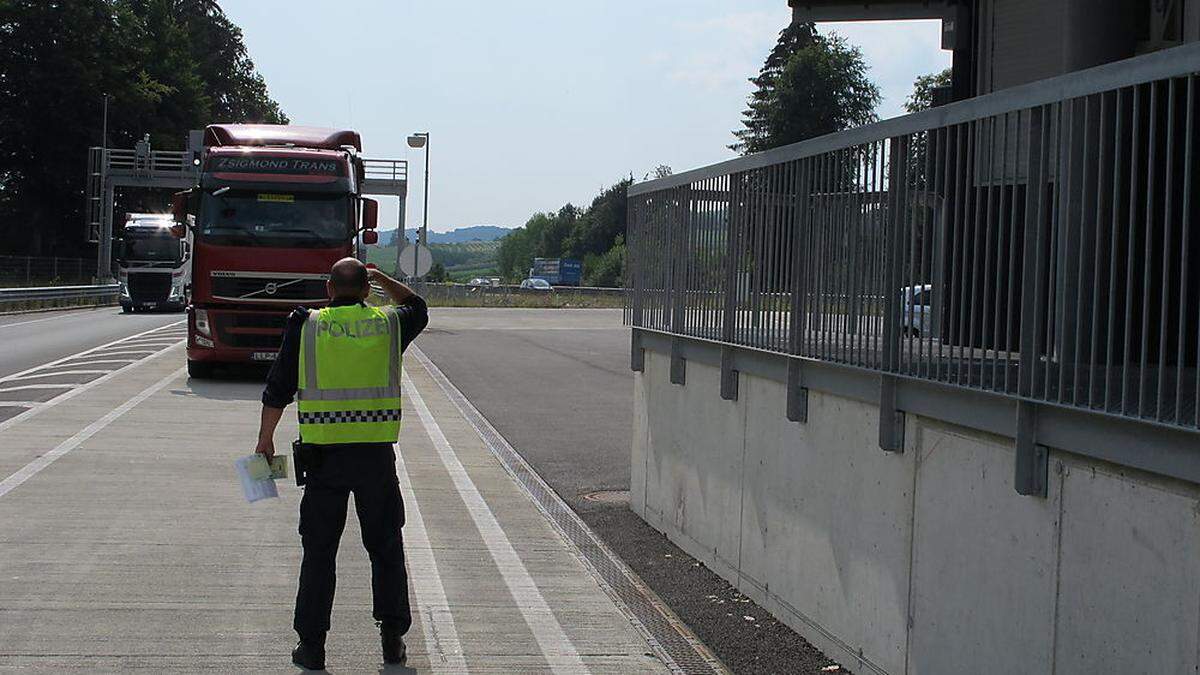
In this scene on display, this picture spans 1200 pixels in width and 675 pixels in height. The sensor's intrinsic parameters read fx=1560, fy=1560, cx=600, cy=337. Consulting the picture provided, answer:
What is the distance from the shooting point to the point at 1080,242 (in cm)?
522

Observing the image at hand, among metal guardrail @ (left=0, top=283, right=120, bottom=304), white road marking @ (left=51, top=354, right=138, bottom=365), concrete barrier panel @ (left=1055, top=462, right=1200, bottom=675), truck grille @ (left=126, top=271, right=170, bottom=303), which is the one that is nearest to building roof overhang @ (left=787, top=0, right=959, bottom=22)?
concrete barrier panel @ (left=1055, top=462, right=1200, bottom=675)

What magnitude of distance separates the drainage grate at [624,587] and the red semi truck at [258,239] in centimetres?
754

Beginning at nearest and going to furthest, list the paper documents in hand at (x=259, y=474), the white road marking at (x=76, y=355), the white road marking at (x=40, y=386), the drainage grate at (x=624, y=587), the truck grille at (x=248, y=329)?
the paper documents in hand at (x=259, y=474) < the drainage grate at (x=624, y=587) < the white road marking at (x=40, y=386) < the white road marking at (x=76, y=355) < the truck grille at (x=248, y=329)

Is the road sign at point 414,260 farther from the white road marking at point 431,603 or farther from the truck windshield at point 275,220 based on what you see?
the white road marking at point 431,603

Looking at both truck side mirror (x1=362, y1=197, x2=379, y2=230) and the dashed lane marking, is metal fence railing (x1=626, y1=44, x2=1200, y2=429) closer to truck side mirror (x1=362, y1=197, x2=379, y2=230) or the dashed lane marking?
truck side mirror (x1=362, y1=197, x2=379, y2=230)

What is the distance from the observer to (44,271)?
67.8m

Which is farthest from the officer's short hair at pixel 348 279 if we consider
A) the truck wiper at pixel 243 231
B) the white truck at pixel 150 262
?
the white truck at pixel 150 262

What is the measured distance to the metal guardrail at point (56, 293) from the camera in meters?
46.7

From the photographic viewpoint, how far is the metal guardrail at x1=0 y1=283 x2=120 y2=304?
46.7m

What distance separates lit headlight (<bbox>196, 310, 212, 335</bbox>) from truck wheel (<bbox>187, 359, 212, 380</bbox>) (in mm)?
613

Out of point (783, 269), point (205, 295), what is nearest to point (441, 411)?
point (205, 295)

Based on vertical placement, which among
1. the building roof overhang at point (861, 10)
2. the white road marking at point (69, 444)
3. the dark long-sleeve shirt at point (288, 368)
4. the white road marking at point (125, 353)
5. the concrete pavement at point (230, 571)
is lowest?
A: the concrete pavement at point (230, 571)

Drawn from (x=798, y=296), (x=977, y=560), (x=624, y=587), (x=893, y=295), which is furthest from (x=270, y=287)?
(x=977, y=560)

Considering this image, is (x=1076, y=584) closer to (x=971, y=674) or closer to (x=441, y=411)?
(x=971, y=674)
